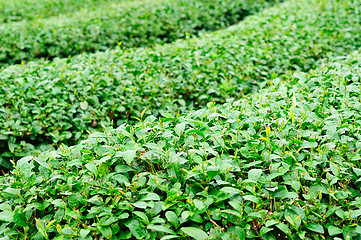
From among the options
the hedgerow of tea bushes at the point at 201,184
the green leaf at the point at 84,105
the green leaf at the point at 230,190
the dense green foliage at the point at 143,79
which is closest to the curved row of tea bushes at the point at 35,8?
the dense green foliage at the point at 143,79

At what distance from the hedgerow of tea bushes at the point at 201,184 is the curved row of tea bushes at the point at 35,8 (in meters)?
6.61

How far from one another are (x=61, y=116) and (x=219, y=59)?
206cm

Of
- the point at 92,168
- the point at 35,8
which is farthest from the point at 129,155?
the point at 35,8

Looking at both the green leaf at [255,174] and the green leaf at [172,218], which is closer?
the green leaf at [172,218]

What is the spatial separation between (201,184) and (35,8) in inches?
302

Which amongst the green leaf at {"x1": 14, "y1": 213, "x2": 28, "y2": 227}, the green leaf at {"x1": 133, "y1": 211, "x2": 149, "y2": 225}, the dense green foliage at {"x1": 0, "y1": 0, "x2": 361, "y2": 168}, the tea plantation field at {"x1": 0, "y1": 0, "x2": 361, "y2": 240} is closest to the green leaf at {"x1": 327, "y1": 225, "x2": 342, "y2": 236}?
the tea plantation field at {"x1": 0, "y1": 0, "x2": 361, "y2": 240}

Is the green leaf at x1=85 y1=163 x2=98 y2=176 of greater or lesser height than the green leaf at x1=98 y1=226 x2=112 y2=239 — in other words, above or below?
above

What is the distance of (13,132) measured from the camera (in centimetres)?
299

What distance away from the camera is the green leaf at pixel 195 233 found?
139 cm

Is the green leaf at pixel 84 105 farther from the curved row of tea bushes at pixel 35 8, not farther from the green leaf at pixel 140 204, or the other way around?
the curved row of tea bushes at pixel 35 8

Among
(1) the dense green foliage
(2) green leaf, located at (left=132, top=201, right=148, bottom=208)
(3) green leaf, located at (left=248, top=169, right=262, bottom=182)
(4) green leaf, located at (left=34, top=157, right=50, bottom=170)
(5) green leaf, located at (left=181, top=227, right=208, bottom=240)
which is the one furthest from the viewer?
(1) the dense green foliage

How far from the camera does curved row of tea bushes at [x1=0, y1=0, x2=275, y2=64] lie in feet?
17.7

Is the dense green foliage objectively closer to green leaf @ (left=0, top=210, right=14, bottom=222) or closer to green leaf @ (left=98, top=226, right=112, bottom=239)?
green leaf @ (left=0, top=210, right=14, bottom=222)

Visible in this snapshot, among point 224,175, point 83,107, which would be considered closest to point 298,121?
point 224,175
